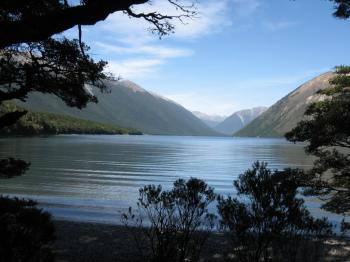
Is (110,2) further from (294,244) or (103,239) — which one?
(103,239)

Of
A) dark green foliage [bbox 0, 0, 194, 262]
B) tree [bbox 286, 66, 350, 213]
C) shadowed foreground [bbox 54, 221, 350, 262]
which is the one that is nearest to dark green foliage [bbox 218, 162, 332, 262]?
dark green foliage [bbox 0, 0, 194, 262]

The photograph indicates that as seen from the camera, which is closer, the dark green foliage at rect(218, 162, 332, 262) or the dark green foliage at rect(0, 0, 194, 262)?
the dark green foliage at rect(0, 0, 194, 262)

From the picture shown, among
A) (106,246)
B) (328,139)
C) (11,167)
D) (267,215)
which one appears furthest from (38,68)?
(328,139)

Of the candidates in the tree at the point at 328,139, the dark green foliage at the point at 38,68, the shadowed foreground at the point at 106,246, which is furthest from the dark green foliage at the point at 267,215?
the tree at the point at 328,139

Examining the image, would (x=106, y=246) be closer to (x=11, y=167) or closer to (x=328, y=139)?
(x=11, y=167)

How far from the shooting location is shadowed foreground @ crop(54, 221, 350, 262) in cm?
1324

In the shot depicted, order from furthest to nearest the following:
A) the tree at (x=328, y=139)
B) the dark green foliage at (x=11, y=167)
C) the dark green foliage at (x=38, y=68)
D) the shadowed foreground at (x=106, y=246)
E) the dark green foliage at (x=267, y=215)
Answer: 1. the tree at (x=328, y=139)
2. the shadowed foreground at (x=106, y=246)
3. the dark green foliage at (x=11, y=167)
4. the dark green foliage at (x=267, y=215)
5. the dark green foliage at (x=38, y=68)

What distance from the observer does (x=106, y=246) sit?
15289 mm

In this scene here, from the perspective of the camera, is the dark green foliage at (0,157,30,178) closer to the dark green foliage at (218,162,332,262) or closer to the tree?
the dark green foliage at (218,162,332,262)

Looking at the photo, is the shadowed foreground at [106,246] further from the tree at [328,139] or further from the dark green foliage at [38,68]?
the dark green foliage at [38,68]

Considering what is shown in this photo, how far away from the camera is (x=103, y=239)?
16.9m

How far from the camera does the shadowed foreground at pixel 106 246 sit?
13242mm

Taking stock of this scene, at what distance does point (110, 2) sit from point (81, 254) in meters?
9.72

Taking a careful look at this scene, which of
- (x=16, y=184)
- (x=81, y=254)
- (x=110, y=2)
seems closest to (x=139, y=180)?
(x=16, y=184)
